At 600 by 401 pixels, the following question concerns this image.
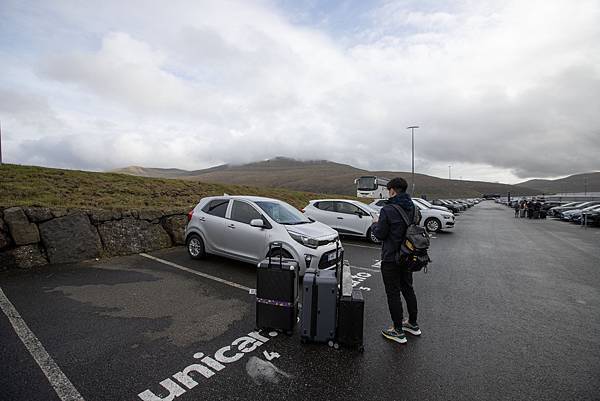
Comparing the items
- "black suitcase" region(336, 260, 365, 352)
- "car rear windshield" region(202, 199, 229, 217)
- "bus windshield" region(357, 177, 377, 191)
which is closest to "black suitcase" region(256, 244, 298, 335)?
"black suitcase" region(336, 260, 365, 352)

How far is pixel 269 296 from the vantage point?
3.59 meters

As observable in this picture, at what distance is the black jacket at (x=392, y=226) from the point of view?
3.46 m

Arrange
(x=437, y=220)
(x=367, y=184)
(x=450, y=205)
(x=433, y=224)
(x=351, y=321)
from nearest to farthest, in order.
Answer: (x=351, y=321), (x=437, y=220), (x=433, y=224), (x=450, y=205), (x=367, y=184)

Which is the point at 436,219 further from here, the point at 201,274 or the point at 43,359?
the point at 43,359

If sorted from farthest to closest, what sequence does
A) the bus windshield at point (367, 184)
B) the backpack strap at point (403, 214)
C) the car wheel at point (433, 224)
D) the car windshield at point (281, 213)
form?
the bus windshield at point (367, 184), the car wheel at point (433, 224), the car windshield at point (281, 213), the backpack strap at point (403, 214)

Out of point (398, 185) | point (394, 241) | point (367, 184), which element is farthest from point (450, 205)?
point (394, 241)

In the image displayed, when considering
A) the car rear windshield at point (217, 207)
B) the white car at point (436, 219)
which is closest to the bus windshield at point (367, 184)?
the white car at point (436, 219)

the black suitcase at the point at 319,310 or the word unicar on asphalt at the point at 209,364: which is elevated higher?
the black suitcase at the point at 319,310

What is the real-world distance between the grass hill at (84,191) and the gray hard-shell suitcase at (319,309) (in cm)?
722

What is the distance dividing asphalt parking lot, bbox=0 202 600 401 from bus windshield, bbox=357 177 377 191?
2862 cm

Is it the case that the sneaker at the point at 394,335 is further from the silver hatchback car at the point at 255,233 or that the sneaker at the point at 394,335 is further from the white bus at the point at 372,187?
the white bus at the point at 372,187

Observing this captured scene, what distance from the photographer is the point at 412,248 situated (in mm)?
3326

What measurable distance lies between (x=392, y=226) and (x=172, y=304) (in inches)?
139

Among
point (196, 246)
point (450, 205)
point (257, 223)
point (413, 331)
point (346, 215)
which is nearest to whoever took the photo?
point (413, 331)
